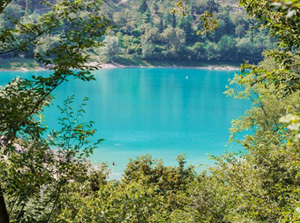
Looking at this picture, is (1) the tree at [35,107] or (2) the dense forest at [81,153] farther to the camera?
(2) the dense forest at [81,153]

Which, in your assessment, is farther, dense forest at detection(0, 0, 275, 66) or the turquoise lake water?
dense forest at detection(0, 0, 275, 66)

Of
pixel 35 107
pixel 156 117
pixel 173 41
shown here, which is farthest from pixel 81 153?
pixel 173 41

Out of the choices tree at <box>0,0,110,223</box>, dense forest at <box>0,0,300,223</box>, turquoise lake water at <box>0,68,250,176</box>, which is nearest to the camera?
tree at <box>0,0,110,223</box>

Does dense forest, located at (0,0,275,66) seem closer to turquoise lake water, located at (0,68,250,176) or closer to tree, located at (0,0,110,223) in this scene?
turquoise lake water, located at (0,68,250,176)

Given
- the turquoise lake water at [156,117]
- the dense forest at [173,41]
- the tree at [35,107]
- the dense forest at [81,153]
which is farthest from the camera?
the dense forest at [173,41]

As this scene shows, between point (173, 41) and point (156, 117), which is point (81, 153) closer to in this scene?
point (156, 117)

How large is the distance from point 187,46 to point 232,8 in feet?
192

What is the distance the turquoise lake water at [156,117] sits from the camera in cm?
3276

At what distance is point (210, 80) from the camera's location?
84562 millimetres

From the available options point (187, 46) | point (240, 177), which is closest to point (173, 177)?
point (240, 177)

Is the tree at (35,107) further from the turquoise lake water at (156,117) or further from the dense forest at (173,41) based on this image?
the dense forest at (173,41)

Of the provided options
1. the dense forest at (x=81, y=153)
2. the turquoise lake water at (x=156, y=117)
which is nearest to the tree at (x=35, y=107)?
the dense forest at (x=81, y=153)

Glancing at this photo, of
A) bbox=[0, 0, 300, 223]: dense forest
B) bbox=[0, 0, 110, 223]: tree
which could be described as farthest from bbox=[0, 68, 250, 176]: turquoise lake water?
bbox=[0, 0, 110, 223]: tree

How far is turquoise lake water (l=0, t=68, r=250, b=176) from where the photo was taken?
32.8 meters
